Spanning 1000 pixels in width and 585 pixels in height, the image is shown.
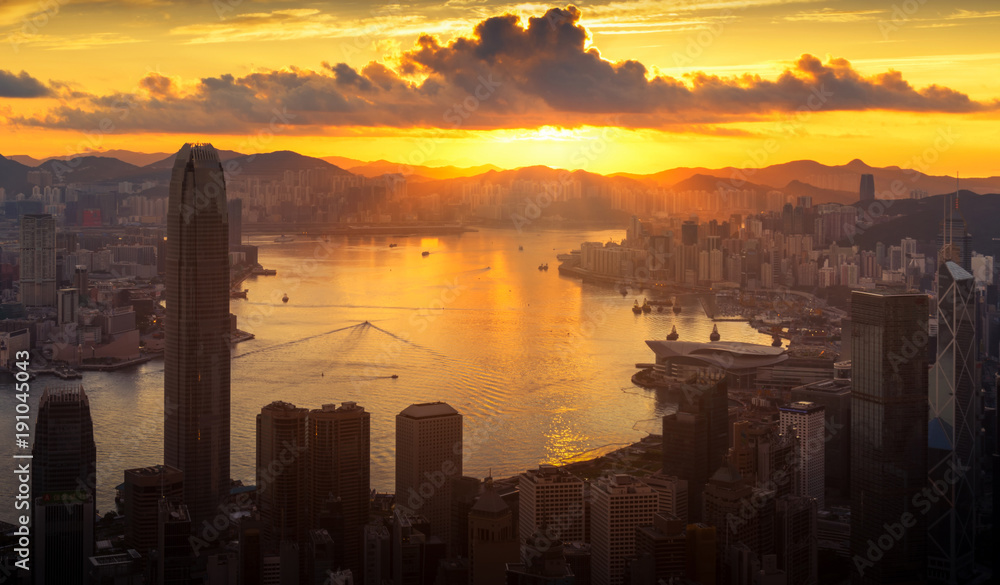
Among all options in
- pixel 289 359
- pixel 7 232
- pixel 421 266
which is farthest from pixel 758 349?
pixel 7 232

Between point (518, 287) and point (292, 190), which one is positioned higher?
point (292, 190)

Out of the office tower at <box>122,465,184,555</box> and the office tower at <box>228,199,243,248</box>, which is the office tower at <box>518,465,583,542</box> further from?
the office tower at <box>228,199,243,248</box>

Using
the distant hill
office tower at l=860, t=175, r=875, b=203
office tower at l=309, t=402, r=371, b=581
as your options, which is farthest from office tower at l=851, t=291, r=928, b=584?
office tower at l=860, t=175, r=875, b=203

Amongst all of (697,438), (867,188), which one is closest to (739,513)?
(697,438)

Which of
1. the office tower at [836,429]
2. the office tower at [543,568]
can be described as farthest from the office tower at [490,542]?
the office tower at [836,429]

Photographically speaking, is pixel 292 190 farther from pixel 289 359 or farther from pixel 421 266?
pixel 289 359

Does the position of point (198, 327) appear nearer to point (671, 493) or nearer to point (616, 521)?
point (616, 521)
